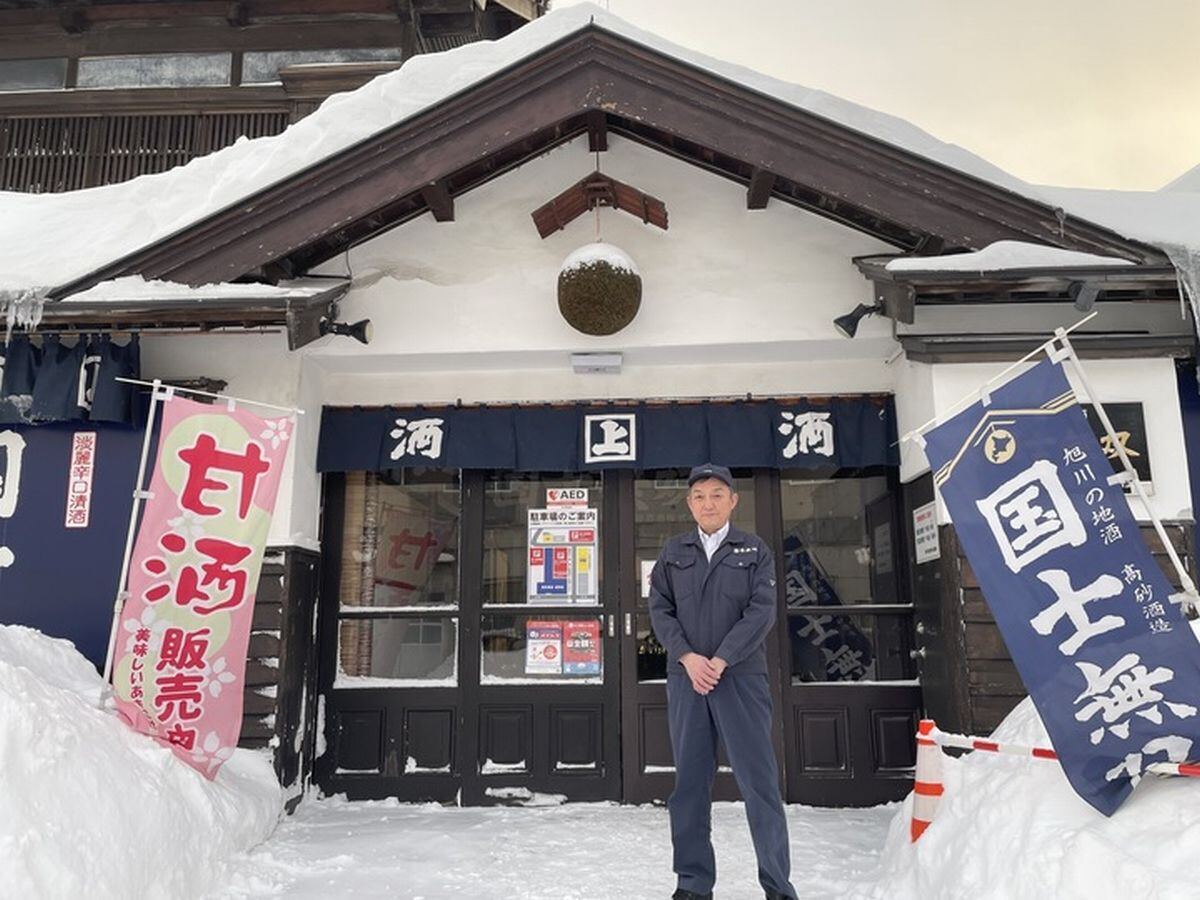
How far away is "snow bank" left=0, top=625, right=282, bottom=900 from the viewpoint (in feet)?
11.4

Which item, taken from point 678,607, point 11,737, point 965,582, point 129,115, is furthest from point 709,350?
point 129,115

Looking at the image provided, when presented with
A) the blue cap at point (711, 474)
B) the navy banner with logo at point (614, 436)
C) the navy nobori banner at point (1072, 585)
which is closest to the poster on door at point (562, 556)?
the navy banner with logo at point (614, 436)

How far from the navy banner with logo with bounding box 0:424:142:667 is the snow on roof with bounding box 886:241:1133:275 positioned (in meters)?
6.03

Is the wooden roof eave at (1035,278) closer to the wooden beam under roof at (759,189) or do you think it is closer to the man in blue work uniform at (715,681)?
the wooden beam under roof at (759,189)

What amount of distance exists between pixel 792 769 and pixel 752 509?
6.83 feet

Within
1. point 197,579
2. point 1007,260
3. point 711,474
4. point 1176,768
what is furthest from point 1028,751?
point 197,579

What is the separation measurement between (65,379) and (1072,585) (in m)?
6.87

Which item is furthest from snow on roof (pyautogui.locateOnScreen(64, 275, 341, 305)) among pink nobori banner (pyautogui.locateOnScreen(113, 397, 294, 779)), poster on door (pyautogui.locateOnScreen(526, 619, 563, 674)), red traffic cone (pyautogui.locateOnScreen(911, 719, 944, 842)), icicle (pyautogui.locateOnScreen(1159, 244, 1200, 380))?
icicle (pyautogui.locateOnScreen(1159, 244, 1200, 380))

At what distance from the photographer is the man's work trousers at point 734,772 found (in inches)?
157

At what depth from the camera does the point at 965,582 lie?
20.1 ft

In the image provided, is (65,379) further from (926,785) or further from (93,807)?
(926,785)

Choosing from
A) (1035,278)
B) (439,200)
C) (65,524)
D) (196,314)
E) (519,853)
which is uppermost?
(439,200)

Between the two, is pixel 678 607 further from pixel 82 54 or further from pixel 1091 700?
pixel 82 54

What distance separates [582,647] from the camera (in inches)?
280
